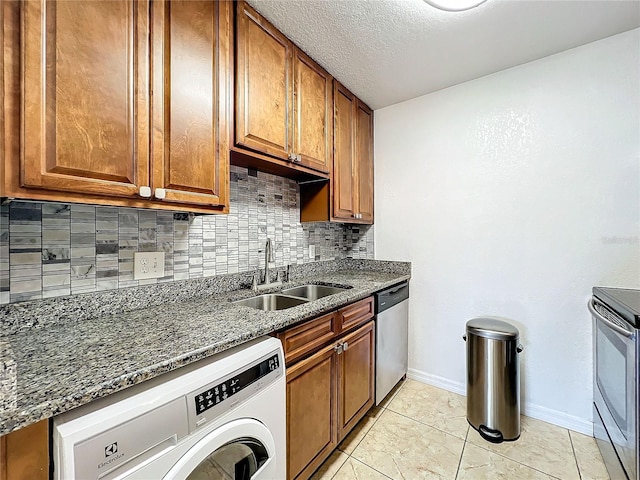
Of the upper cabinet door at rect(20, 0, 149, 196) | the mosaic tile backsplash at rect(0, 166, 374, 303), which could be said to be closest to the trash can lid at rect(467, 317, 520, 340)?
the mosaic tile backsplash at rect(0, 166, 374, 303)

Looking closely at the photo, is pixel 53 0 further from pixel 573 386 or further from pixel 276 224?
pixel 573 386

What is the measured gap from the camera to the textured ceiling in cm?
→ 141

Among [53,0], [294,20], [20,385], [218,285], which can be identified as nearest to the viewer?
[20,385]

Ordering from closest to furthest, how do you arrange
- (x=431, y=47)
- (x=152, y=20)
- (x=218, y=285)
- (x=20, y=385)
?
(x=20, y=385)
(x=152, y=20)
(x=218, y=285)
(x=431, y=47)

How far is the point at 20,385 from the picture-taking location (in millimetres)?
624

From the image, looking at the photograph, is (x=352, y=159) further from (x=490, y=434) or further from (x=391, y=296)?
(x=490, y=434)

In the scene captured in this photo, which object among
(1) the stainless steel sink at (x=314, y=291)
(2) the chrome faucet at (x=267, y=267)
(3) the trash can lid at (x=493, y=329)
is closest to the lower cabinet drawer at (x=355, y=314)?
Answer: (1) the stainless steel sink at (x=314, y=291)

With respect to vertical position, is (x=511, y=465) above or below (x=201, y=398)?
below

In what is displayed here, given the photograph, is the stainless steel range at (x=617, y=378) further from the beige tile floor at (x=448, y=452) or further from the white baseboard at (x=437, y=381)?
the white baseboard at (x=437, y=381)

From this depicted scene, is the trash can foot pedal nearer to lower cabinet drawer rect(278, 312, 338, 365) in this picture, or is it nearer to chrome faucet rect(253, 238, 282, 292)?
lower cabinet drawer rect(278, 312, 338, 365)

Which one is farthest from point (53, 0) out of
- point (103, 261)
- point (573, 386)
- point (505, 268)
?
point (573, 386)

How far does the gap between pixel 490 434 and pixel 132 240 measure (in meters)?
2.32

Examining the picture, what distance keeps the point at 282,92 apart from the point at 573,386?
2.61m

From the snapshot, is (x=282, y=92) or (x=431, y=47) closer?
(x=282, y=92)
